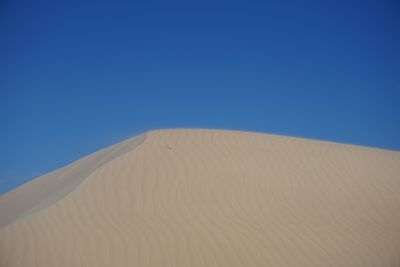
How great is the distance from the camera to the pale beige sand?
7.98 metres

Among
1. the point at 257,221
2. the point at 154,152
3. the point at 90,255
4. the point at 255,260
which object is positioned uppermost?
the point at 154,152

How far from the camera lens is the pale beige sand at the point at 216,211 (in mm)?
7984

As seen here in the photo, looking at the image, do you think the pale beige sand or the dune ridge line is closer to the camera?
the pale beige sand

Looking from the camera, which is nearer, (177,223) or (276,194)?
(177,223)

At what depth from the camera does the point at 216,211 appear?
995 cm

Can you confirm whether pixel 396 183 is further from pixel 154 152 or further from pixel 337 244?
pixel 154 152

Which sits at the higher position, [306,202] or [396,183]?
[396,183]

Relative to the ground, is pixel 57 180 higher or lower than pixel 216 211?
higher

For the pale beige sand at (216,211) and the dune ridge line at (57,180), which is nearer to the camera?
the pale beige sand at (216,211)

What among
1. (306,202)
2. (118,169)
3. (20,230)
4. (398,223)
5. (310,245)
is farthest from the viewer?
(118,169)

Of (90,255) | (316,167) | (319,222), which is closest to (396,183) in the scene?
(316,167)

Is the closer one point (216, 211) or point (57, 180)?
point (216, 211)

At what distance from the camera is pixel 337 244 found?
333 inches

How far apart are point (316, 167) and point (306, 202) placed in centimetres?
293
